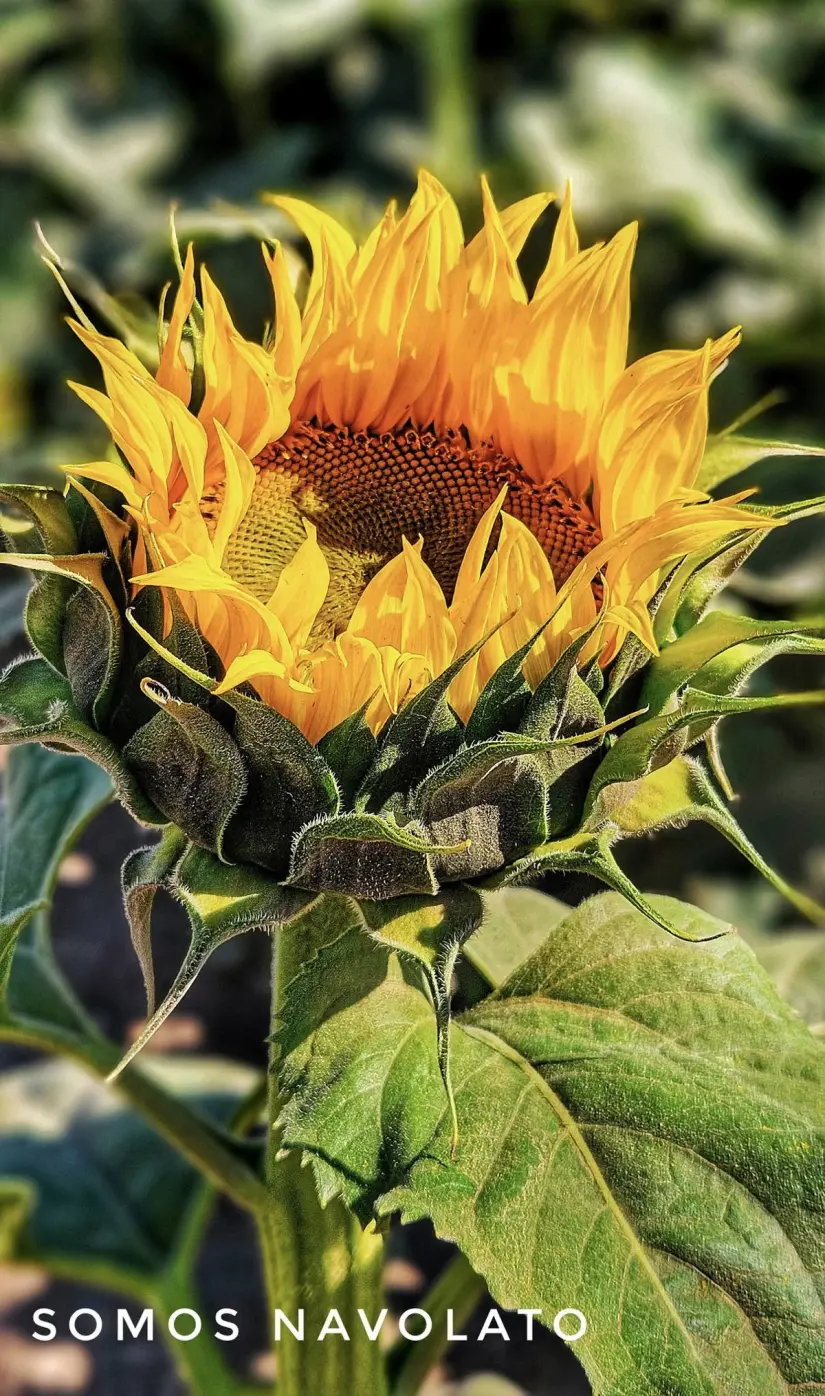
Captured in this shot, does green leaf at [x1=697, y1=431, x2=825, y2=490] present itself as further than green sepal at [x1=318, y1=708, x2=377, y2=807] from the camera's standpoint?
Yes

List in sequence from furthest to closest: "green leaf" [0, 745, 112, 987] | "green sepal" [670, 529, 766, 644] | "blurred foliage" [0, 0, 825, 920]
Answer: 1. "blurred foliage" [0, 0, 825, 920]
2. "green leaf" [0, 745, 112, 987]
3. "green sepal" [670, 529, 766, 644]

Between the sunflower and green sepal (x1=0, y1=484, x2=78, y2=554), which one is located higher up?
the sunflower

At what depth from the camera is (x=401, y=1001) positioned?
2.61 feet

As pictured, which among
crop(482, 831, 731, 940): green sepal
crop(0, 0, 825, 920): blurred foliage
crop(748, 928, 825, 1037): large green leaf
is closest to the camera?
crop(482, 831, 731, 940): green sepal

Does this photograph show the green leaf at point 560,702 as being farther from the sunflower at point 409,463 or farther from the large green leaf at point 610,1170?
the large green leaf at point 610,1170

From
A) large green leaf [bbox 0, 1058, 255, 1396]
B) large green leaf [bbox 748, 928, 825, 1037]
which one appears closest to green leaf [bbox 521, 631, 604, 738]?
large green leaf [bbox 748, 928, 825, 1037]

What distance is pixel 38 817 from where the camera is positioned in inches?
39.3

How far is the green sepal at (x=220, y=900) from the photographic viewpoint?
705 mm

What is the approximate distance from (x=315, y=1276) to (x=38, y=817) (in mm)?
343

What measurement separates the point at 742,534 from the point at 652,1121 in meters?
0.31

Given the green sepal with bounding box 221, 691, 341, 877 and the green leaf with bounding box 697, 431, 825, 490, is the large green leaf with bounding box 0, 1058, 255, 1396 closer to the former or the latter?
the green sepal with bounding box 221, 691, 341, 877

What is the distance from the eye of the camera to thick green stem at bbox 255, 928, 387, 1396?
89 centimetres

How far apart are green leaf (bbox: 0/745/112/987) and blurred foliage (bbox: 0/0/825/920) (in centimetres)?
111

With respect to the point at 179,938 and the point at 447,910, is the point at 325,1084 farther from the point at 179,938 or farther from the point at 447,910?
the point at 179,938
